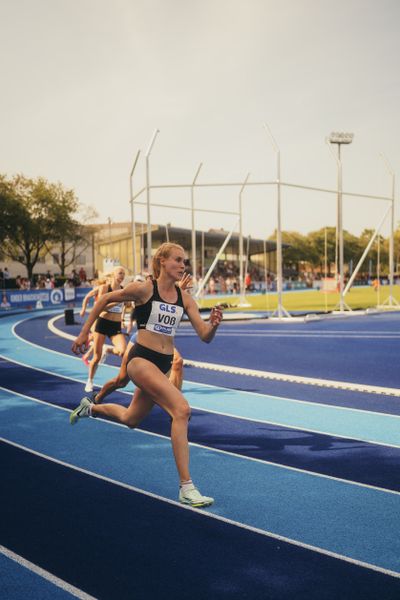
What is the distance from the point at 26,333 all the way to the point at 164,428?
1422 centimetres

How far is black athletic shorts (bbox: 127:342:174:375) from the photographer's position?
4723 mm

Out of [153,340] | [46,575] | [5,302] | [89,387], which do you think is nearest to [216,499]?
[153,340]

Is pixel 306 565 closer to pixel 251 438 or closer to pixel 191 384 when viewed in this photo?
pixel 251 438

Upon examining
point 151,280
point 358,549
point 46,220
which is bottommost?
point 358,549

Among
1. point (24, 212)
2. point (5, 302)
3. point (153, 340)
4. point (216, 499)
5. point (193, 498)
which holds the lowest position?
point (216, 499)

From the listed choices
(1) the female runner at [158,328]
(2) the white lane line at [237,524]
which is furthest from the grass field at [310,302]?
(1) the female runner at [158,328]

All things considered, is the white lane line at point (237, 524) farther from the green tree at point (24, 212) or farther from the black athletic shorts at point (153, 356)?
the green tree at point (24, 212)

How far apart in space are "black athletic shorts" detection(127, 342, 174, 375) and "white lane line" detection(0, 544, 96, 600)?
69.4 inches

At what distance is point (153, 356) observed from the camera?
15.5 feet

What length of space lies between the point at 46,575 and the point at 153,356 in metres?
1.90

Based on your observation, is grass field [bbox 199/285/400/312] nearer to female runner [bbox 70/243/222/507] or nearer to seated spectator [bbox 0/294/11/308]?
seated spectator [bbox 0/294/11/308]

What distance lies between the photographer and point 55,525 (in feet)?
13.6

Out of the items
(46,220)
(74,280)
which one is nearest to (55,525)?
(74,280)

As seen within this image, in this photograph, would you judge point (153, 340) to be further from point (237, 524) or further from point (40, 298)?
point (40, 298)
